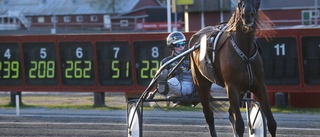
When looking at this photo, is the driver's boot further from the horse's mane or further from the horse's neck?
the horse's neck

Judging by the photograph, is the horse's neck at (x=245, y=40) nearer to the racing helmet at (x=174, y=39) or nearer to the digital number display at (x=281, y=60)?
the racing helmet at (x=174, y=39)

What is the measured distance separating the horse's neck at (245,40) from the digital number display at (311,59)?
822 centimetres

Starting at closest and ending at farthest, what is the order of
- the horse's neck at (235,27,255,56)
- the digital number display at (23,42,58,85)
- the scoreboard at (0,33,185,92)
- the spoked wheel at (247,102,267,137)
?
1. the horse's neck at (235,27,255,56)
2. the spoked wheel at (247,102,267,137)
3. the scoreboard at (0,33,185,92)
4. the digital number display at (23,42,58,85)

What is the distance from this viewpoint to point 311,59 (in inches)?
658

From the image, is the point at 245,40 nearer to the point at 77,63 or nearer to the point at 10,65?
the point at 77,63

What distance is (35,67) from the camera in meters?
18.9

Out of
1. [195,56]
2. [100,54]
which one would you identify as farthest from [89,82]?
[195,56]

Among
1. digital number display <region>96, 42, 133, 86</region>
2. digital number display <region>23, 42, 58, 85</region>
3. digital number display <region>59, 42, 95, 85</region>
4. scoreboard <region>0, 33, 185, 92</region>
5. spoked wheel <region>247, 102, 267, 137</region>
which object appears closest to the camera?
spoked wheel <region>247, 102, 267, 137</region>

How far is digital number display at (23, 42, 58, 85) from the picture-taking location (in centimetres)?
1883

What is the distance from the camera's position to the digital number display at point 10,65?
752 inches

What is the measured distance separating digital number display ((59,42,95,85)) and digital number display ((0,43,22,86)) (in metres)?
1.13

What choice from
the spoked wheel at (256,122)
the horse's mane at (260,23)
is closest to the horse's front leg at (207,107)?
the spoked wheel at (256,122)

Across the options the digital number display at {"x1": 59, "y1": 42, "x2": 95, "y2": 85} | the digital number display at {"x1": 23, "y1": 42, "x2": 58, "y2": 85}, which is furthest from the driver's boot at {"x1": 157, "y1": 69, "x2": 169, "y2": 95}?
the digital number display at {"x1": 23, "y1": 42, "x2": 58, "y2": 85}

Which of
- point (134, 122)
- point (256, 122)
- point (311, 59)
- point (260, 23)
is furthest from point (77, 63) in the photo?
point (260, 23)
